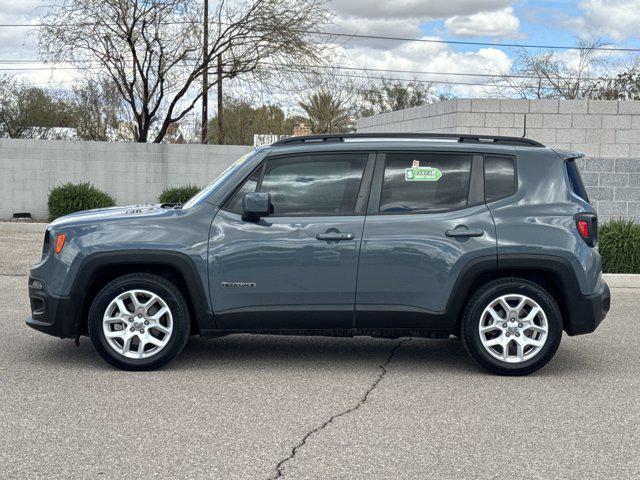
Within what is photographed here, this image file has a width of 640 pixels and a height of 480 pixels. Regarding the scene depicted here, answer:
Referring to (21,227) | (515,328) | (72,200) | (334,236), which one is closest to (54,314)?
(334,236)

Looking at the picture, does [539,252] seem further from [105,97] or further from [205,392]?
[105,97]

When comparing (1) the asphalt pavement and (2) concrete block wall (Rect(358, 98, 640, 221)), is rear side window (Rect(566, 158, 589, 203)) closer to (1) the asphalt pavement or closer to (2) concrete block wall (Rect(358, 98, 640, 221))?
(1) the asphalt pavement

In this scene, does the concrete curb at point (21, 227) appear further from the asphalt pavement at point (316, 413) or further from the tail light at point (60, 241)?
the tail light at point (60, 241)

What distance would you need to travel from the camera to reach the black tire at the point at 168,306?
688cm

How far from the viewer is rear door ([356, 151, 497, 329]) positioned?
6.85m

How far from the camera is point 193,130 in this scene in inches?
1809

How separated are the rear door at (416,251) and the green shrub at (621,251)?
271 inches

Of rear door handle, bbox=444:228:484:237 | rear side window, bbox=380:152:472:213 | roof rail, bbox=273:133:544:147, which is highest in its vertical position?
roof rail, bbox=273:133:544:147

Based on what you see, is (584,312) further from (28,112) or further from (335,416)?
(28,112)

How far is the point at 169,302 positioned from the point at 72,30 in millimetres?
19953

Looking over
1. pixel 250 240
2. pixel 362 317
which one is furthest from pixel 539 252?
pixel 250 240

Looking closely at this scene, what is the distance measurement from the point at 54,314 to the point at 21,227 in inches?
557

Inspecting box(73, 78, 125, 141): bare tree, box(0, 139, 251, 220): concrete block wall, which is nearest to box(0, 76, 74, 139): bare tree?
box(73, 78, 125, 141): bare tree

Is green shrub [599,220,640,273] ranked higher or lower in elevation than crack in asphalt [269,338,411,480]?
higher
